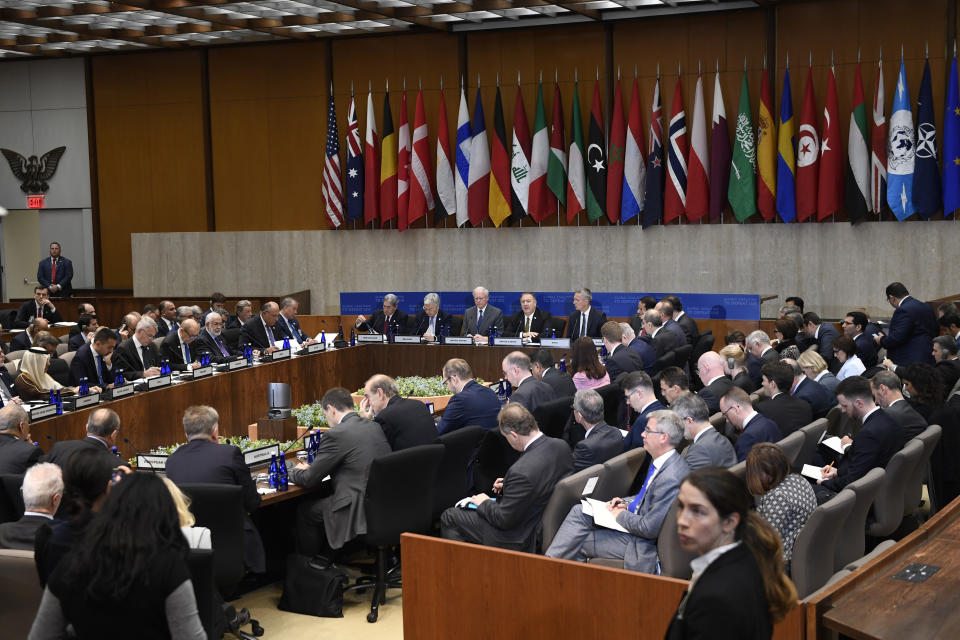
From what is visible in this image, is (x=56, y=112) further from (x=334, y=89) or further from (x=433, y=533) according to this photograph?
Answer: (x=433, y=533)

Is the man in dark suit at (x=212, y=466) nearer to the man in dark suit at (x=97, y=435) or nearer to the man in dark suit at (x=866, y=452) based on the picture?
the man in dark suit at (x=97, y=435)

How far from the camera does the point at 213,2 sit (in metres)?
12.4

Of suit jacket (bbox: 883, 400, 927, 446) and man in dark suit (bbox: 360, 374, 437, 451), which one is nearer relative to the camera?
suit jacket (bbox: 883, 400, 927, 446)

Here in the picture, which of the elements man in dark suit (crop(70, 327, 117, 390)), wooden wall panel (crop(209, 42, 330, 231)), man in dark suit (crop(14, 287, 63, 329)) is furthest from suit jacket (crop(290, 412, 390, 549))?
wooden wall panel (crop(209, 42, 330, 231))

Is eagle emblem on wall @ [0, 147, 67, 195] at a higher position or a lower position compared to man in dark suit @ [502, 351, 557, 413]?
higher

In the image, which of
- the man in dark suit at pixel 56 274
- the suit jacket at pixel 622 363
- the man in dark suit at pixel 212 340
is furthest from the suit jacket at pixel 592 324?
the man in dark suit at pixel 56 274

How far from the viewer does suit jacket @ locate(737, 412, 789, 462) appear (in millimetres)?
5871

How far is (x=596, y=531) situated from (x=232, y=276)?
41.4 ft

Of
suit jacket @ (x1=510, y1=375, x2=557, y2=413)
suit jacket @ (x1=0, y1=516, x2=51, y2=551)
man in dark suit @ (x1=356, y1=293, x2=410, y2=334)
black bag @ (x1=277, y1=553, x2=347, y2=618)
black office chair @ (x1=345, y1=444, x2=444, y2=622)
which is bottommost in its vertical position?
black bag @ (x1=277, y1=553, x2=347, y2=618)

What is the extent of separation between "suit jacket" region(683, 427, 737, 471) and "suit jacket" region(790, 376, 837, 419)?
1922 millimetres

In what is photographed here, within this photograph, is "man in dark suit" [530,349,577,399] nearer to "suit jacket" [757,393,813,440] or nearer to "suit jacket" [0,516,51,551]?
"suit jacket" [757,393,813,440]

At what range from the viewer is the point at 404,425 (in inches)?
253

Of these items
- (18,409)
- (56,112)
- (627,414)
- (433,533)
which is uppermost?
(56,112)

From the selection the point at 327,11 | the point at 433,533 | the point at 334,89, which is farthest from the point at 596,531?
the point at 334,89
